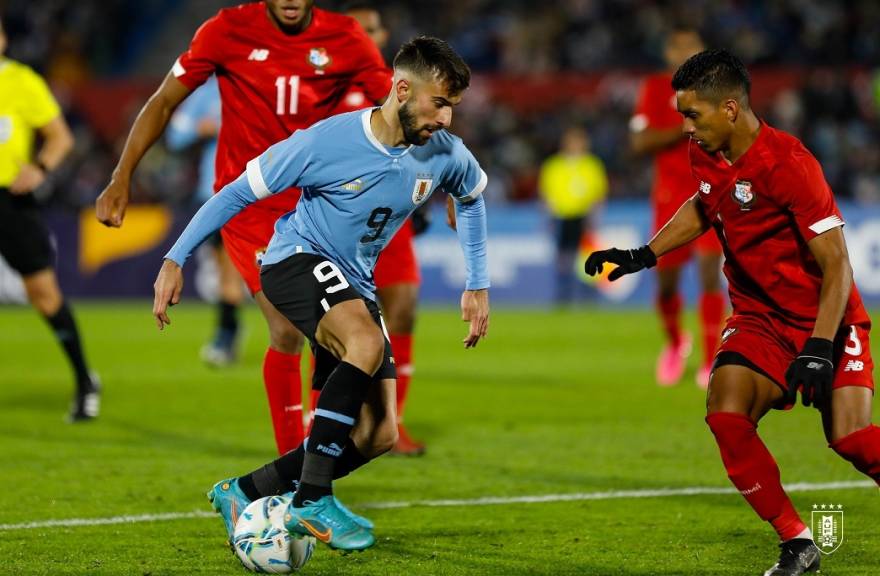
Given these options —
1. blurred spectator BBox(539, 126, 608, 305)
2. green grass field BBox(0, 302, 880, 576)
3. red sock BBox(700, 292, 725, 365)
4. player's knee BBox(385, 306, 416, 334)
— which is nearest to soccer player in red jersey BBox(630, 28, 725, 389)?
red sock BBox(700, 292, 725, 365)

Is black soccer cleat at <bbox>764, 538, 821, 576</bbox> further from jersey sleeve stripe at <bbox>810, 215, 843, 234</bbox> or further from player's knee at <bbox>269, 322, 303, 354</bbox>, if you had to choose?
player's knee at <bbox>269, 322, 303, 354</bbox>

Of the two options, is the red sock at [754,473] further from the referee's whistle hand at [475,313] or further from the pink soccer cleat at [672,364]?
the pink soccer cleat at [672,364]

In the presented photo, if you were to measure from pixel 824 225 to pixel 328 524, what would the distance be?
6.51ft

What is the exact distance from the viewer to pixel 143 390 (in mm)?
10727

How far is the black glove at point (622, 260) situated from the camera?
5.20 meters

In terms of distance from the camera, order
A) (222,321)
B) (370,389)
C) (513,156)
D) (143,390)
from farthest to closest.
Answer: (513,156) < (222,321) < (143,390) < (370,389)

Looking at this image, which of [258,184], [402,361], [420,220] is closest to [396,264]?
[420,220]

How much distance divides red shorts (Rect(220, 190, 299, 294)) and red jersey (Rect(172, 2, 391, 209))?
33mm

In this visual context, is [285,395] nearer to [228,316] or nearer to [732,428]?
[732,428]

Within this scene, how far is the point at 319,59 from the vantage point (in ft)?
20.7

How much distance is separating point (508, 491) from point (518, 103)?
17.1 metres

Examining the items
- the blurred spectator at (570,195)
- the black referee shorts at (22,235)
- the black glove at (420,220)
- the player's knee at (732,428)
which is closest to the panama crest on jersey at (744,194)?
the player's knee at (732,428)

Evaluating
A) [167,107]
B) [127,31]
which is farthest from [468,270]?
[127,31]

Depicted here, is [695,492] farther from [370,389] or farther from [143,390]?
[143,390]
